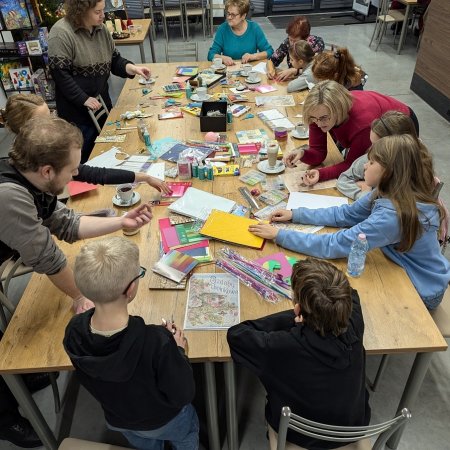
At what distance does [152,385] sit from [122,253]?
45 centimetres

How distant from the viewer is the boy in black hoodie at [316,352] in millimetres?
1275

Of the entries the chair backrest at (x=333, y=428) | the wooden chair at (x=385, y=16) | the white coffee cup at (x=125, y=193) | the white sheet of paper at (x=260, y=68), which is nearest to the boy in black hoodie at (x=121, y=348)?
the chair backrest at (x=333, y=428)

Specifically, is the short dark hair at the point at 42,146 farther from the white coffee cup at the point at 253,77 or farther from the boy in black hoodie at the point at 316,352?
the white coffee cup at the point at 253,77

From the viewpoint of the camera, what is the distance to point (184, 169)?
240 centimetres

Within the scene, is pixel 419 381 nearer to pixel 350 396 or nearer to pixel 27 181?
pixel 350 396

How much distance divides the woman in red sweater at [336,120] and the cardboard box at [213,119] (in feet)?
1.97

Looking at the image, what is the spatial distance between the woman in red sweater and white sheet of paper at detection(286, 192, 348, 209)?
12 centimetres

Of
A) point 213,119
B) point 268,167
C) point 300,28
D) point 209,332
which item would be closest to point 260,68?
point 300,28

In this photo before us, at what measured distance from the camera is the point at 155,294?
5.63ft

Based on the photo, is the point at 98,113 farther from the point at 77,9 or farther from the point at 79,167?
the point at 79,167

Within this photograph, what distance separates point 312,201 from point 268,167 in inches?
16.5

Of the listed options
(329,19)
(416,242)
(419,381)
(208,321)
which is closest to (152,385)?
(208,321)

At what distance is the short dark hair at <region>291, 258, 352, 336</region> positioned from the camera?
1253 millimetres

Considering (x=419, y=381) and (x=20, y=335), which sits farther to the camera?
(x=419, y=381)
